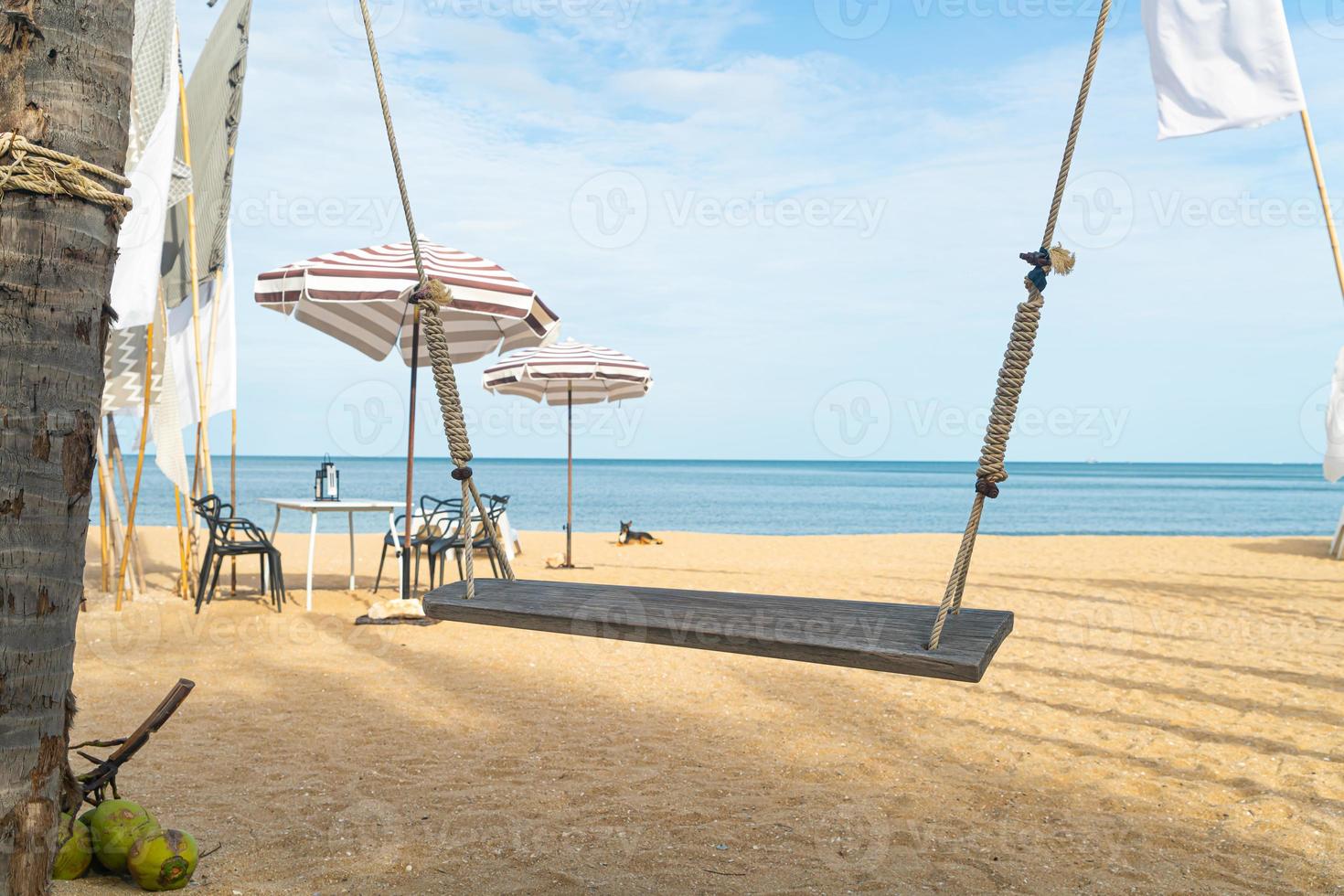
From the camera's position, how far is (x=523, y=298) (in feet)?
19.8

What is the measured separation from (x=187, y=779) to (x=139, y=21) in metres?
4.78

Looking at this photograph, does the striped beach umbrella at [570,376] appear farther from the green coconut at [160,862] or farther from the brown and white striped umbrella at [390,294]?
the green coconut at [160,862]

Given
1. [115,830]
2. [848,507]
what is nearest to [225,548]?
[115,830]

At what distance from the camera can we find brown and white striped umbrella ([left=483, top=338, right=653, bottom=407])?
8.97 metres

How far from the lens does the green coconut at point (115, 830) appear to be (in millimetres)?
2270

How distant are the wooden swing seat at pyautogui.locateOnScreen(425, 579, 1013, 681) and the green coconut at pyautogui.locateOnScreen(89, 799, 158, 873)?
821 millimetres

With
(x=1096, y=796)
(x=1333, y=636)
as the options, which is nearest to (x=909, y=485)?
(x=1333, y=636)

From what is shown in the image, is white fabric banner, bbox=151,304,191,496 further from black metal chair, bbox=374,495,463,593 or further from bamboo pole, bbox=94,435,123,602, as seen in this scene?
black metal chair, bbox=374,495,463,593

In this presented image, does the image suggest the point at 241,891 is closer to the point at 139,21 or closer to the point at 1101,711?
the point at 1101,711

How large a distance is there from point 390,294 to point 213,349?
7.09 feet

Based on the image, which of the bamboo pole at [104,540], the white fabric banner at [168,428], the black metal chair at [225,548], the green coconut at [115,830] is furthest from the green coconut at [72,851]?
the white fabric banner at [168,428]

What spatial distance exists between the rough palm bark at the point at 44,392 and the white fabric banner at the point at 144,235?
376 centimetres

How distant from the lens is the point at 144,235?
5.21 m

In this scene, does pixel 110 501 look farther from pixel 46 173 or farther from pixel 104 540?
pixel 46 173
